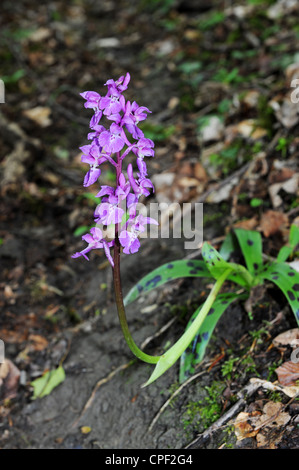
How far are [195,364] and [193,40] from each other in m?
4.69

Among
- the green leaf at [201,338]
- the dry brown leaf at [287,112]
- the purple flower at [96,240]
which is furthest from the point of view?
the dry brown leaf at [287,112]

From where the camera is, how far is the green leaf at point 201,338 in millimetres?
2752

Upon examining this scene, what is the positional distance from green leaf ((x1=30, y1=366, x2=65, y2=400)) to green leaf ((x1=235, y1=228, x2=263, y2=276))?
1.53 meters

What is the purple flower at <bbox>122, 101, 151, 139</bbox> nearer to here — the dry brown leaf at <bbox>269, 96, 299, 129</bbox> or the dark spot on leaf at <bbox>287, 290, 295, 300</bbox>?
the dark spot on leaf at <bbox>287, 290, 295, 300</bbox>

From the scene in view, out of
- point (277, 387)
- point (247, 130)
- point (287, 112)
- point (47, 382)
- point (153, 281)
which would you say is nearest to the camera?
point (277, 387)

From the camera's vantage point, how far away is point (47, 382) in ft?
11.1

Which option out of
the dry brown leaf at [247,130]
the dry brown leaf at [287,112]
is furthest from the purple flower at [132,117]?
the dry brown leaf at [247,130]

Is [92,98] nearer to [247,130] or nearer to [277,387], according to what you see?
[277,387]

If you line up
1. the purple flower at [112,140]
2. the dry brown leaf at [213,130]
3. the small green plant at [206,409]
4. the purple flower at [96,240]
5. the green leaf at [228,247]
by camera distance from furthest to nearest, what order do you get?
the dry brown leaf at [213,130]
the green leaf at [228,247]
the small green plant at [206,409]
the purple flower at [96,240]
the purple flower at [112,140]

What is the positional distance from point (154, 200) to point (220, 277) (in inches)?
74.6

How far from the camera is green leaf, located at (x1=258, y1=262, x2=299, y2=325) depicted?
260 cm

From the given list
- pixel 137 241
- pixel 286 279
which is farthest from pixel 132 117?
pixel 286 279

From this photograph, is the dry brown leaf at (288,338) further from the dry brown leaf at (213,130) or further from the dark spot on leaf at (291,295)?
the dry brown leaf at (213,130)

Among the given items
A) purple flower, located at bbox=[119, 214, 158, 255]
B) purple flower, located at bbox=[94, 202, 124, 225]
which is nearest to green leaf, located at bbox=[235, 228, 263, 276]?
purple flower, located at bbox=[119, 214, 158, 255]
